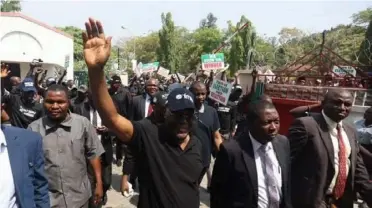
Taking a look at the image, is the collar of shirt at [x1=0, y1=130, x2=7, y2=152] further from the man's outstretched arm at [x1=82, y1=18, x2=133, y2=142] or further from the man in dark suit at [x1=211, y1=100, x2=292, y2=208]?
the man in dark suit at [x1=211, y1=100, x2=292, y2=208]

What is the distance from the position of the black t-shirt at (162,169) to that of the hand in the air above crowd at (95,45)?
481mm

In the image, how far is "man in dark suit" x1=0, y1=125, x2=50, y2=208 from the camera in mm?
2088

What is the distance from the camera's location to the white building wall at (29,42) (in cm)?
2217

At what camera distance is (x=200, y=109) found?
15.2 feet

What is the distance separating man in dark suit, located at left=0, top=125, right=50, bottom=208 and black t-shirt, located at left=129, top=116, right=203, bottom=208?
0.59 m

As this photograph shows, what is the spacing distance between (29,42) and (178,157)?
75.7 feet

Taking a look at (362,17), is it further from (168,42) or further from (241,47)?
(168,42)

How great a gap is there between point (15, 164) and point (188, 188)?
1034 millimetres

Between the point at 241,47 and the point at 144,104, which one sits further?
the point at 241,47

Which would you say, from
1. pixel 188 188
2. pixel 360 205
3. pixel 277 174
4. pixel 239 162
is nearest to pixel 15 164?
pixel 188 188

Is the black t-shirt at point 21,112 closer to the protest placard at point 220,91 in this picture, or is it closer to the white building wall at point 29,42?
the protest placard at point 220,91

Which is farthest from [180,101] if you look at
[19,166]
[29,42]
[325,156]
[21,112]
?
[29,42]

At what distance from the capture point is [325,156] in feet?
10.2

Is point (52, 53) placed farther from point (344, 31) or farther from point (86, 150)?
point (344, 31)
